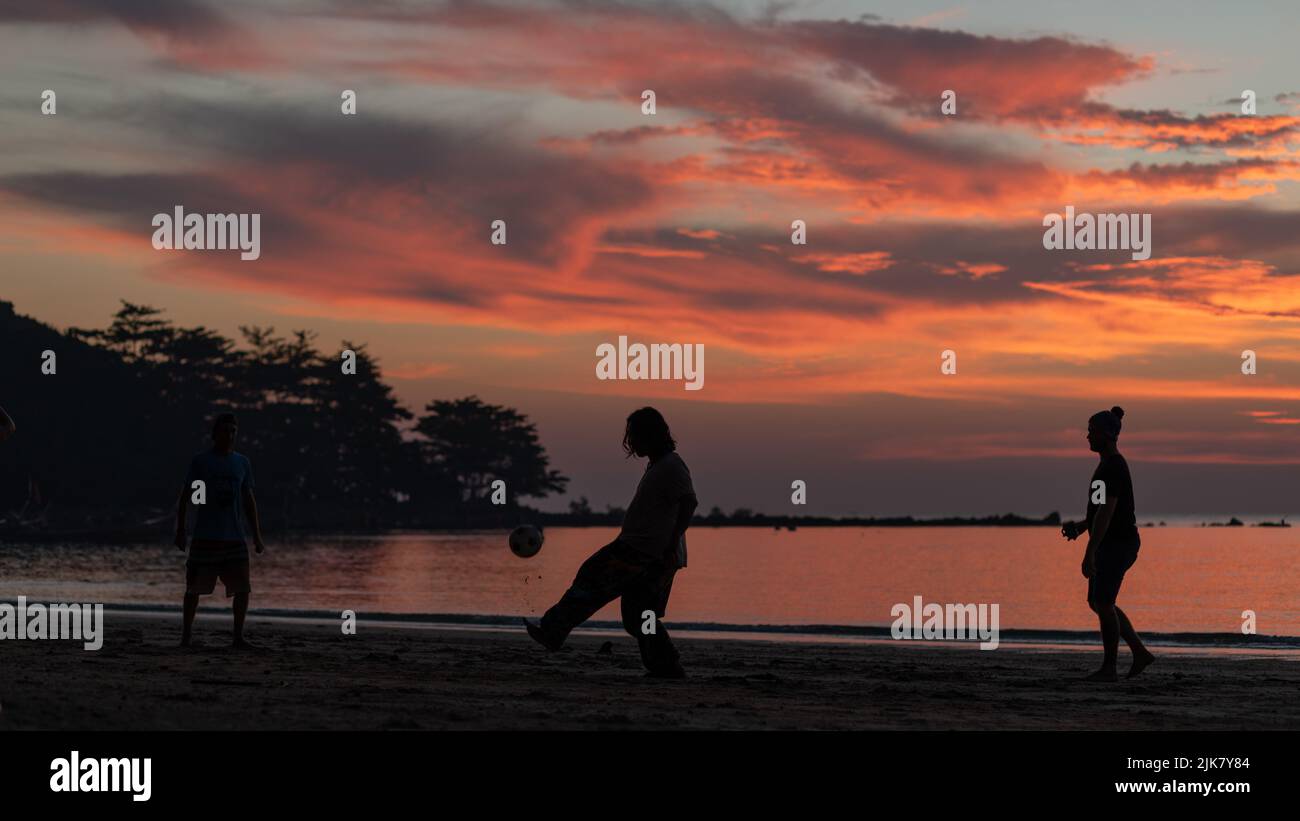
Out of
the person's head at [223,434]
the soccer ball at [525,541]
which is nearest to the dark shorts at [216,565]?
the person's head at [223,434]

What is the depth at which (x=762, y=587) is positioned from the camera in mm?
42094

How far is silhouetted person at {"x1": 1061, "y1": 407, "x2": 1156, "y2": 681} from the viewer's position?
12.8m

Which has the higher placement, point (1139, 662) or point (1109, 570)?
point (1109, 570)

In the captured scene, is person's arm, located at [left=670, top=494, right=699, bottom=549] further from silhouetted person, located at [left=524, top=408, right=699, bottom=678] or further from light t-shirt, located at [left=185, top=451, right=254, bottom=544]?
light t-shirt, located at [left=185, top=451, right=254, bottom=544]

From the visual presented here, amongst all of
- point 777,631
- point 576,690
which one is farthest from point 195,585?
point 777,631

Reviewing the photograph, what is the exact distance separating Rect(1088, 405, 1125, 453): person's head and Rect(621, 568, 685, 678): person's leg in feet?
14.2

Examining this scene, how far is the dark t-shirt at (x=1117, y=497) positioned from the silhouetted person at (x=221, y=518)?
26.9 feet

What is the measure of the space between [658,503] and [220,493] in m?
5.06

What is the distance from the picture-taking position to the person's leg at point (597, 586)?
1153 centimetres

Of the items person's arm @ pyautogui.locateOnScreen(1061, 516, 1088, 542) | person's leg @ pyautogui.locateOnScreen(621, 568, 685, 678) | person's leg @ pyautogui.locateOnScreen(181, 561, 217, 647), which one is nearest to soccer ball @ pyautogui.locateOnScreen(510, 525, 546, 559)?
person's leg @ pyautogui.locateOnScreen(621, 568, 685, 678)

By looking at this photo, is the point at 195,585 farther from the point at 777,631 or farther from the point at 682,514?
the point at 777,631

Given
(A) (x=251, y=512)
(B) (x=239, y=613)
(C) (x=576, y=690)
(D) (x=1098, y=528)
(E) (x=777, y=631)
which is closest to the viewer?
(C) (x=576, y=690)
